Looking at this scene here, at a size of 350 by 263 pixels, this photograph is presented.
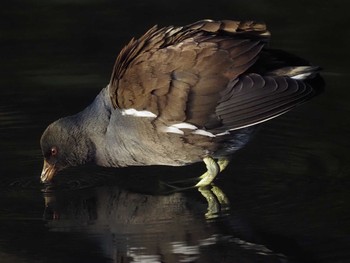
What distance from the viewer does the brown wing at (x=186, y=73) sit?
8609 millimetres

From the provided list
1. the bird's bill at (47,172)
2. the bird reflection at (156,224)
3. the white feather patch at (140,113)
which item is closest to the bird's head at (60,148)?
the bird's bill at (47,172)

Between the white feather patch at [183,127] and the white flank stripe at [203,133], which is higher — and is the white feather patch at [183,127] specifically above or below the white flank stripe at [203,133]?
above

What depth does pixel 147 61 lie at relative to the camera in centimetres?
873

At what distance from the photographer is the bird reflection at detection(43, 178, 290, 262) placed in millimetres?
7602

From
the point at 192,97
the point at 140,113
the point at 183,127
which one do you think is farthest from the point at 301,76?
the point at 140,113

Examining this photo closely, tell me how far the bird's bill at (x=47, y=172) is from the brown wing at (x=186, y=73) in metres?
0.79

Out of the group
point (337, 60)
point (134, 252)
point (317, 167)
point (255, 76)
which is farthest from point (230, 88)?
point (337, 60)

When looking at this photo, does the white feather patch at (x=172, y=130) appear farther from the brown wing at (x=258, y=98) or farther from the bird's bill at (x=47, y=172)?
the bird's bill at (x=47, y=172)

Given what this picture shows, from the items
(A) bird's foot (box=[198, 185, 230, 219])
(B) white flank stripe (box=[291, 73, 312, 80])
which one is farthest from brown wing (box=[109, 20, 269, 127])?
(A) bird's foot (box=[198, 185, 230, 219])

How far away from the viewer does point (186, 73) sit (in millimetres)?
8625

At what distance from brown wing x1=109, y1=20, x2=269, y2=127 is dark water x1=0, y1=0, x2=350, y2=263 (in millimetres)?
631

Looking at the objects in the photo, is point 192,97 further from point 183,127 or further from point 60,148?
point 60,148

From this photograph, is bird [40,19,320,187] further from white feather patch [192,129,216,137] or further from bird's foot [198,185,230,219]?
bird's foot [198,185,230,219]

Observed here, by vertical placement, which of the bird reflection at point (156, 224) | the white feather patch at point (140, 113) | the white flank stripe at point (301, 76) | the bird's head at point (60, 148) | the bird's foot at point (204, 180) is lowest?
the bird reflection at point (156, 224)
